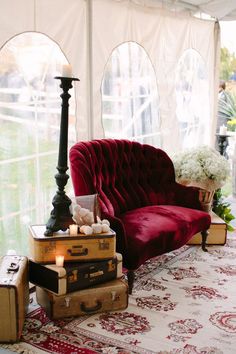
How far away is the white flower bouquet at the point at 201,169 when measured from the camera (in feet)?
13.2

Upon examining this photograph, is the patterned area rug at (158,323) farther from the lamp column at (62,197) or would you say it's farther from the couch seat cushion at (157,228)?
the lamp column at (62,197)

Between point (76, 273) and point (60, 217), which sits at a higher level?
point (60, 217)

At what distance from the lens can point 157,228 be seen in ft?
11.0

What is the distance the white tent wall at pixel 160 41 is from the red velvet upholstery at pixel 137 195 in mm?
321

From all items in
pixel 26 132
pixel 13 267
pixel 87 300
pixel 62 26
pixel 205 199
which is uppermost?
pixel 62 26

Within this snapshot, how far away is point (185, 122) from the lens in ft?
17.7

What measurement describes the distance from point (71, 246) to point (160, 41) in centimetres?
254

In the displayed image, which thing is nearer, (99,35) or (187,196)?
(99,35)

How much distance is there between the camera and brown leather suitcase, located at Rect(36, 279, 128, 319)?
9.10ft

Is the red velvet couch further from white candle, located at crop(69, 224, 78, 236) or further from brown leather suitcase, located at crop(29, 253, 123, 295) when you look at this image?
white candle, located at crop(69, 224, 78, 236)

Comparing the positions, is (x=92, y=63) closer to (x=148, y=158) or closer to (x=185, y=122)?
(x=148, y=158)

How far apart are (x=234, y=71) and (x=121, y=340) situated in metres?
5.95

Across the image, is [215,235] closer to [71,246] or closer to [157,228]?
[157,228]

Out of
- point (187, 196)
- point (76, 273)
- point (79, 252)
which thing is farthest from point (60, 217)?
point (187, 196)
